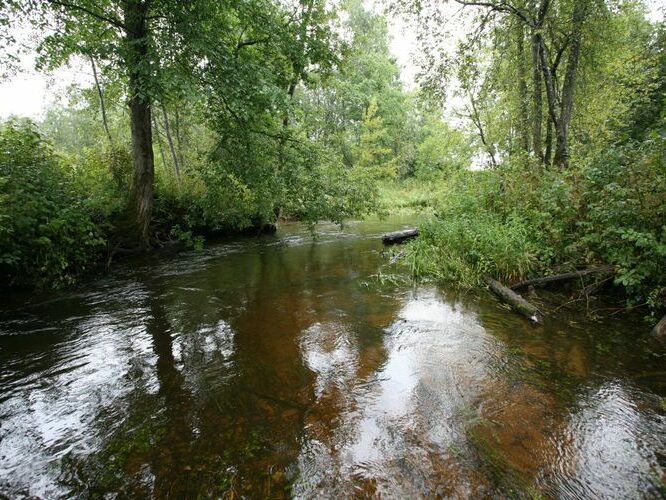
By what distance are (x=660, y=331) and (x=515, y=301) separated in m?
1.79

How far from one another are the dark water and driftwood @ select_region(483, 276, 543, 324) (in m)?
0.21

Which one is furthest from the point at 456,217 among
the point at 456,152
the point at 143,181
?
the point at 456,152

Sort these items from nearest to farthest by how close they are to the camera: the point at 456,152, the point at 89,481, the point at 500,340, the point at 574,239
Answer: the point at 89,481
the point at 500,340
the point at 574,239
the point at 456,152

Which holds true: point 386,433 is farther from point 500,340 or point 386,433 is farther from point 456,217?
point 456,217

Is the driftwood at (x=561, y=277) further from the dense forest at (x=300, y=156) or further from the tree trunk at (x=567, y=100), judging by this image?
the tree trunk at (x=567, y=100)

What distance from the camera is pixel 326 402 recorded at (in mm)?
3555

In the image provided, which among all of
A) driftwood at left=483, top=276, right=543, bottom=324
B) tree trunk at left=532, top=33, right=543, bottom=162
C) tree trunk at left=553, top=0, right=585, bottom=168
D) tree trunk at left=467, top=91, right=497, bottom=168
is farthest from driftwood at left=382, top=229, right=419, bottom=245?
tree trunk at left=467, top=91, right=497, bottom=168

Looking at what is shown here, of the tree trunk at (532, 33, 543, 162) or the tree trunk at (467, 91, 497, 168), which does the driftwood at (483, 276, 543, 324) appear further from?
the tree trunk at (467, 91, 497, 168)

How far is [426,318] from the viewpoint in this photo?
5.79 m

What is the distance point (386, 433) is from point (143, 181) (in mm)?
9779

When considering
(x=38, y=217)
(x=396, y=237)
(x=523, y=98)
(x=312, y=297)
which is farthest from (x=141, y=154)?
(x=523, y=98)

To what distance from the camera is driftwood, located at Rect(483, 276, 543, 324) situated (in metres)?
5.46

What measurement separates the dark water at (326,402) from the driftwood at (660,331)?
302mm

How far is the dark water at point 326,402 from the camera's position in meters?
2.61
